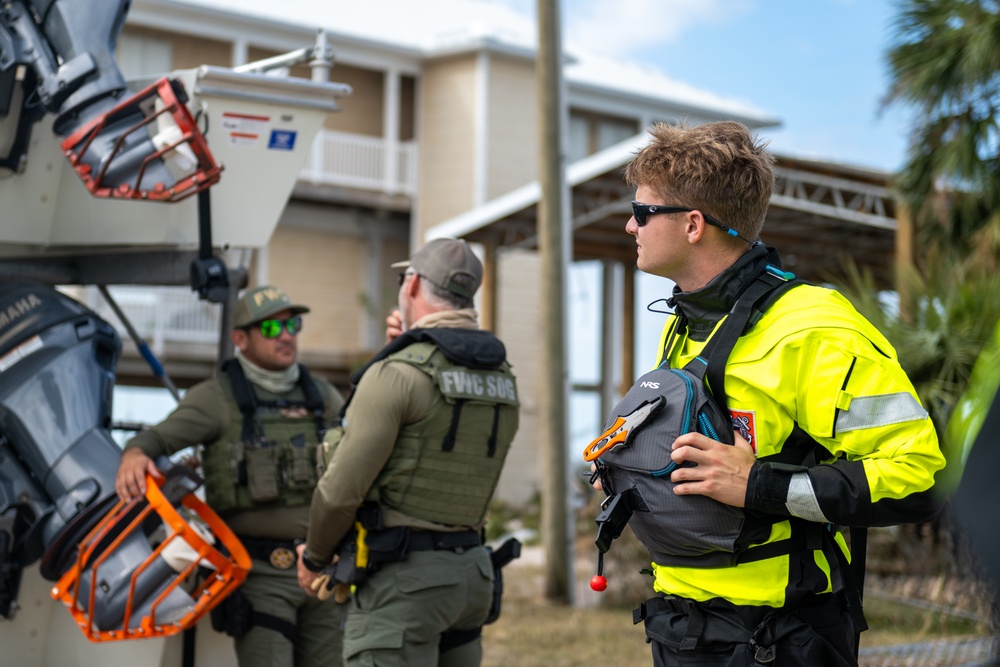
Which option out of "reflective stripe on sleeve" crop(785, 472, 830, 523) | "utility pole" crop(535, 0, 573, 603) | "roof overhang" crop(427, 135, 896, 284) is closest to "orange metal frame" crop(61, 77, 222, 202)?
"reflective stripe on sleeve" crop(785, 472, 830, 523)

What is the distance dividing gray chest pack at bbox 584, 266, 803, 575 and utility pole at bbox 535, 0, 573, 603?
26.2ft

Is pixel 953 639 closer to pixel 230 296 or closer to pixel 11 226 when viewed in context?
pixel 230 296

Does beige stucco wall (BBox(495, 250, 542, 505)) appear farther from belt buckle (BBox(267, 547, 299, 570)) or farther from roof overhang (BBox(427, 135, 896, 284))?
belt buckle (BBox(267, 547, 299, 570))

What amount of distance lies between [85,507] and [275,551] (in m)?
0.78

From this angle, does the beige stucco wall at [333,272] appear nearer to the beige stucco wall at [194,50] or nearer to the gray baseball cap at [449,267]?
the beige stucco wall at [194,50]

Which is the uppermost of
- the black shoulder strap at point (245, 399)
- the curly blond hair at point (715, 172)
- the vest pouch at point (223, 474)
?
the curly blond hair at point (715, 172)

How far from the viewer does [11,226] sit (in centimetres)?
489

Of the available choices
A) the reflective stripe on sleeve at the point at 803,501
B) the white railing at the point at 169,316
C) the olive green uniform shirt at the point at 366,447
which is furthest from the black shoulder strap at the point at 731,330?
the white railing at the point at 169,316

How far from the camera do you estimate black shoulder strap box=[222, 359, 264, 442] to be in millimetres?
4902

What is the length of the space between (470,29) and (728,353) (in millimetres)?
20348

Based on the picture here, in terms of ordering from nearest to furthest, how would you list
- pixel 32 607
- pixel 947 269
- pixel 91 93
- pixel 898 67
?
1. pixel 91 93
2. pixel 32 607
3. pixel 947 269
4. pixel 898 67

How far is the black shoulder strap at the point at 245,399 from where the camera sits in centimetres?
490

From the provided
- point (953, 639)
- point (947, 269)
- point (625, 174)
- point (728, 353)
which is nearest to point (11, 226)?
point (625, 174)

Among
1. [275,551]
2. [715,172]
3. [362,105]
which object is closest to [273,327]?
[275,551]
